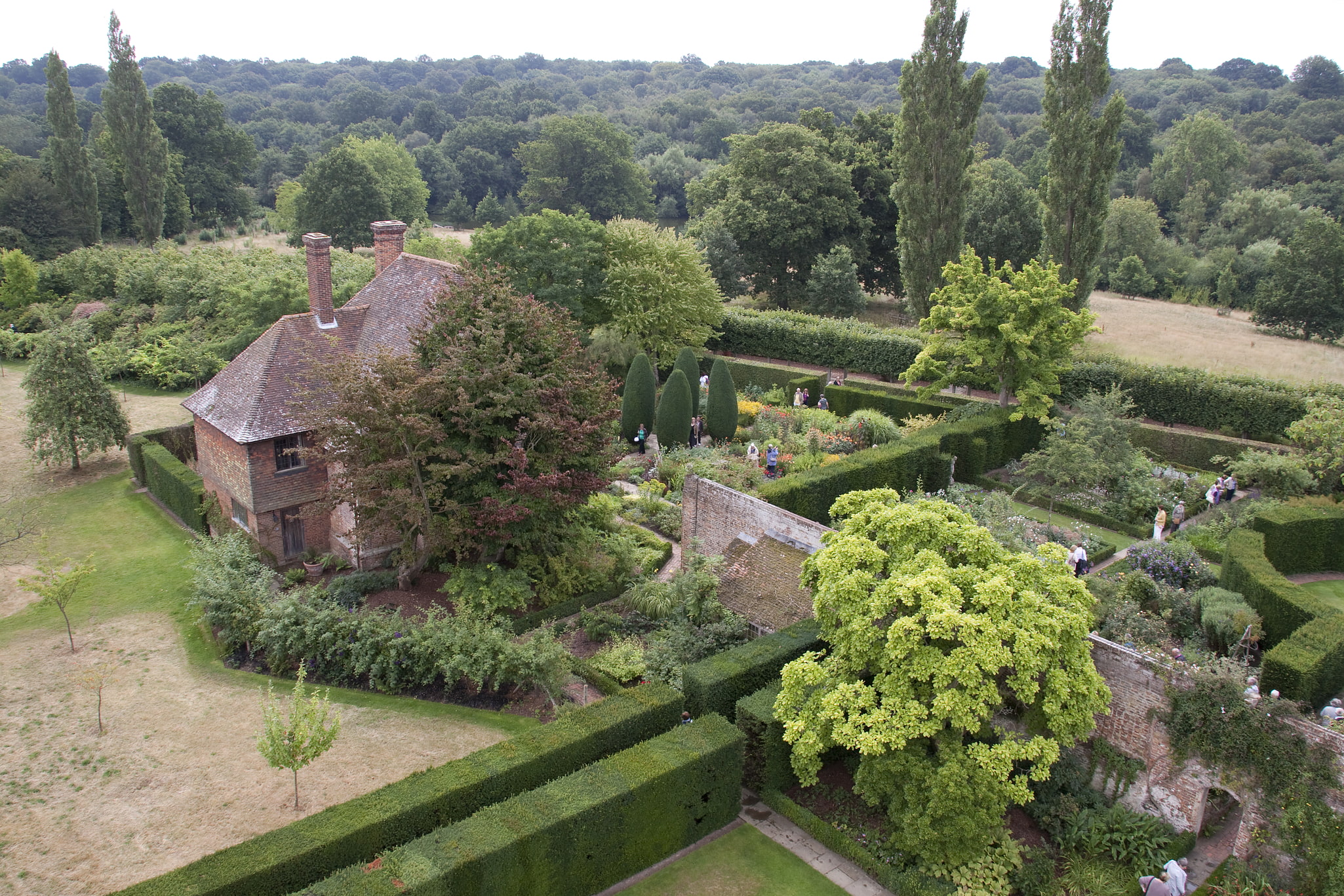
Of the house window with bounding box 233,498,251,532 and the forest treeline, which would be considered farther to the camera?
the forest treeline

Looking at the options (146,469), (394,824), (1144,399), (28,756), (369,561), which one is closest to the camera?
(394,824)

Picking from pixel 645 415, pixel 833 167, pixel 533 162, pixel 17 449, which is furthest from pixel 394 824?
pixel 533 162

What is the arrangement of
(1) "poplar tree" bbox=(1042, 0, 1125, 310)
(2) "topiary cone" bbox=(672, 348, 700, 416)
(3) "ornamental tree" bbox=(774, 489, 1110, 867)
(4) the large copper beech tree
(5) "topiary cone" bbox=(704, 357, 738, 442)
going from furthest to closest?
(1) "poplar tree" bbox=(1042, 0, 1125, 310) < (2) "topiary cone" bbox=(672, 348, 700, 416) < (5) "topiary cone" bbox=(704, 357, 738, 442) < (4) the large copper beech tree < (3) "ornamental tree" bbox=(774, 489, 1110, 867)

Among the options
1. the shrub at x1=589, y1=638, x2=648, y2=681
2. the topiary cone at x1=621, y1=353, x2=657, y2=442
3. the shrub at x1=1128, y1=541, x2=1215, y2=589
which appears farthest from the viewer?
the topiary cone at x1=621, y1=353, x2=657, y2=442

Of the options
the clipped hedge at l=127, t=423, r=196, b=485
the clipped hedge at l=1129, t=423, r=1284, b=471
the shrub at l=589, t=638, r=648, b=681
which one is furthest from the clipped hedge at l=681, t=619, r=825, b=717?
the clipped hedge at l=127, t=423, r=196, b=485

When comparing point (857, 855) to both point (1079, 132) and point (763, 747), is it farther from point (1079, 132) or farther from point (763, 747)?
point (1079, 132)

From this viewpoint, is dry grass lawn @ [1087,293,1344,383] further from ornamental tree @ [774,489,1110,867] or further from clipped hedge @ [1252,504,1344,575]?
ornamental tree @ [774,489,1110,867]

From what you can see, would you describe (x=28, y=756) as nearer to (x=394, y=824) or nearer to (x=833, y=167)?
(x=394, y=824)
